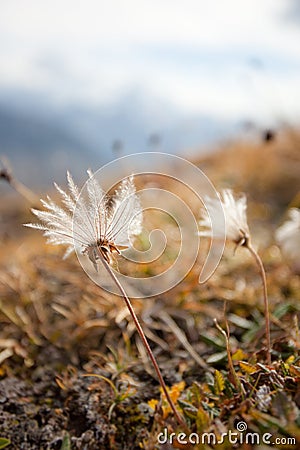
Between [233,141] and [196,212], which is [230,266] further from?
[233,141]

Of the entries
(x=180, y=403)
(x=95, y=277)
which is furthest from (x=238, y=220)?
(x=95, y=277)

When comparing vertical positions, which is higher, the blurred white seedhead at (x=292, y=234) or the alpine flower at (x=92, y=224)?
the blurred white seedhead at (x=292, y=234)

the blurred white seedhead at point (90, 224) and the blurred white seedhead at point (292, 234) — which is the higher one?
the blurred white seedhead at point (292, 234)

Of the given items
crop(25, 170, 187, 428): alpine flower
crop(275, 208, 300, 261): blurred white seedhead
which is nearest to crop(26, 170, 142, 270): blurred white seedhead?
crop(25, 170, 187, 428): alpine flower

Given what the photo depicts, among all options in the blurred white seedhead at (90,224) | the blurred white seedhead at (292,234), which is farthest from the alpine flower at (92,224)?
the blurred white seedhead at (292,234)

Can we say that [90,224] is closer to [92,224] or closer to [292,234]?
[92,224]

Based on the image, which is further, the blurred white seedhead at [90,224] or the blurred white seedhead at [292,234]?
the blurred white seedhead at [292,234]

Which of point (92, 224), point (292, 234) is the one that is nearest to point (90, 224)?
point (92, 224)

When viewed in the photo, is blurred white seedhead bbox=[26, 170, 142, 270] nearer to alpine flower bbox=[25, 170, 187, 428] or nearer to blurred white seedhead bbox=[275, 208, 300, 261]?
alpine flower bbox=[25, 170, 187, 428]

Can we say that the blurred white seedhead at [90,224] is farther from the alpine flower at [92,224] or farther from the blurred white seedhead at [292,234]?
the blurred white seedhead at [292,234]

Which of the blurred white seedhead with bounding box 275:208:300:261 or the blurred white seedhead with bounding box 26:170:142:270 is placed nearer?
the blurred white seedhead with bounding box 26:170:142:270
